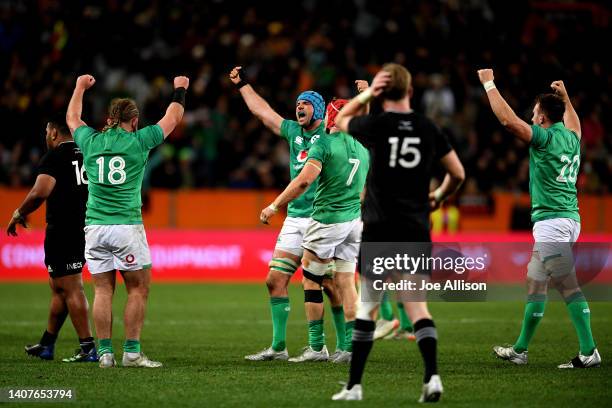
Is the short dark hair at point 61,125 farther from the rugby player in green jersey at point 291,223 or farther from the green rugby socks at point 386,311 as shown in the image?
the green rugby socks at point 386,311

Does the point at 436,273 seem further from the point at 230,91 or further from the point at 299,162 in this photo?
the point at 230,91

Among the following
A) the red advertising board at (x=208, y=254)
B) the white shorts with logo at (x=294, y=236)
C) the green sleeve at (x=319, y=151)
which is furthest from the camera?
the red advertising board at (x=208, y=254)

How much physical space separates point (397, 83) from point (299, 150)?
125 inches

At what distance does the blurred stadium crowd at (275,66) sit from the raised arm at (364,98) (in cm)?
1420

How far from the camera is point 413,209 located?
7.94 metres

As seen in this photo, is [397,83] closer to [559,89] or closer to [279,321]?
[559,89]

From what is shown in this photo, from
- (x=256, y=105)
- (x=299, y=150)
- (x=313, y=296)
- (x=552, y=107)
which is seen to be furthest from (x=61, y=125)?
(x=552, y=107)

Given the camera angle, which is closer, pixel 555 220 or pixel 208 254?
pixel 555 220

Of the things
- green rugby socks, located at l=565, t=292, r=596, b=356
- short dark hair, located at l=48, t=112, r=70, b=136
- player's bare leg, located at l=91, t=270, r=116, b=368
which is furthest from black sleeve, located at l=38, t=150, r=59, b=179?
green rugby socks, located at l=565, t=292, r=596, b=356

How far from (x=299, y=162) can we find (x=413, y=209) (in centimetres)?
311

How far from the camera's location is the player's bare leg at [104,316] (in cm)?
990

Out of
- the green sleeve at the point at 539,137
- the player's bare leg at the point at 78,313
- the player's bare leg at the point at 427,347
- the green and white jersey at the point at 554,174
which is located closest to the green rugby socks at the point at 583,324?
the green and white jersey at the point at 554,174

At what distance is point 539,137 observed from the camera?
390 inches

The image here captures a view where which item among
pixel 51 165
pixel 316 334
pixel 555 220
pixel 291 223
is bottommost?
pixel 316 334
